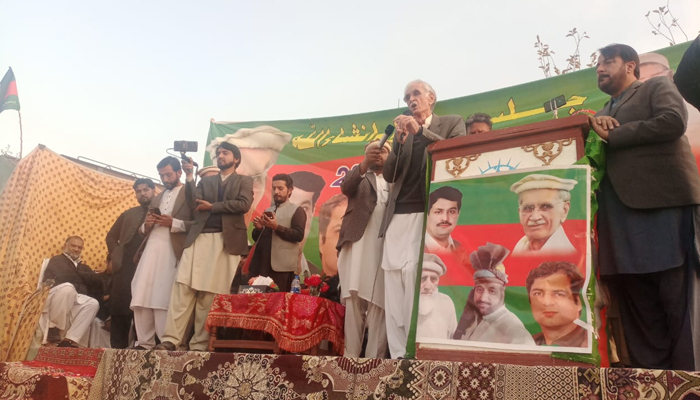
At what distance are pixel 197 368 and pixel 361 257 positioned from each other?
1284 millimetres

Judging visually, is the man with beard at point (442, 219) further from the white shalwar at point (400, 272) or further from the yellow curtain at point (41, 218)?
the yellow curtain at point (41, 218)

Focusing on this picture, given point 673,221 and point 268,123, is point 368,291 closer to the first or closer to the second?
point 673,221

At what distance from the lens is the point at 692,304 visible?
2.40 metres

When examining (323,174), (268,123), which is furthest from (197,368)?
(268,123)

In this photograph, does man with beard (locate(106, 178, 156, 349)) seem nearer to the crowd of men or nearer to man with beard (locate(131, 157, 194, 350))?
the crowd of men

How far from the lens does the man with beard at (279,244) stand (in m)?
4.42

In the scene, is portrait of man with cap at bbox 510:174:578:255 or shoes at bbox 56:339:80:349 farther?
shoes at bbox 56:339:80:349

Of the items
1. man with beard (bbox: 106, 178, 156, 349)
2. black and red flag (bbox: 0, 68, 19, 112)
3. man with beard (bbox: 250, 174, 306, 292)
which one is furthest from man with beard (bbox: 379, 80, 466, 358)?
black and red flag (bbox: 0, 68, 19, 112)

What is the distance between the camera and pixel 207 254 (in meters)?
A: 4.37

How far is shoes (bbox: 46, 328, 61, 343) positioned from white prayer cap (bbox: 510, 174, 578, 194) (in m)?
4.00

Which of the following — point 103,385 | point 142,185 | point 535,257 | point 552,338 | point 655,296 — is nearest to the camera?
point 552,338

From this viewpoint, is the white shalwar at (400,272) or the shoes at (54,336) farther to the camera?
the shoes at (54,336)

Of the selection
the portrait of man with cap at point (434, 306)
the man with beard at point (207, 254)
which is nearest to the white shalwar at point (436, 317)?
the portrait of man with cap at point (434, 306)

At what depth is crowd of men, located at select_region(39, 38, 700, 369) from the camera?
2449mm
